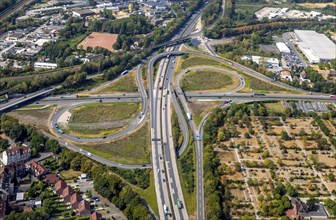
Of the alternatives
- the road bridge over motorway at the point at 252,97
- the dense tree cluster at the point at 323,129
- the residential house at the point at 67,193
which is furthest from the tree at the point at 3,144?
the dense tree cluster at the point at 323,129

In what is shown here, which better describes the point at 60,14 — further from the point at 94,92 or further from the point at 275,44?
the point at 275,44

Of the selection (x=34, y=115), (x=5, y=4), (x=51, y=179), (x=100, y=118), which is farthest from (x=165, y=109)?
(x=5, y=4)

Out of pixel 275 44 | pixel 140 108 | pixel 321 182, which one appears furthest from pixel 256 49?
pixel 321 182

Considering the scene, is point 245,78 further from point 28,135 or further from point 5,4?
point 5,4

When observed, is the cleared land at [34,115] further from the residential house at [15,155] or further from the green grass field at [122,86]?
the green grass field at [122,86]

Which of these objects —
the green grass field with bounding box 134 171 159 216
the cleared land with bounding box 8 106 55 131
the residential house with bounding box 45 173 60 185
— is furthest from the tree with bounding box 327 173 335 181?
the cleared land with bounding box 8 106 55 131

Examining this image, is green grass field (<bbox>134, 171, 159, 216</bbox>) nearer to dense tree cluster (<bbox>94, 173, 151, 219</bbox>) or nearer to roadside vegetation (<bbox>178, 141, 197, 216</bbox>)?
dense tree cluster (<bbox>94, 173, 151, 219</bbox>)
